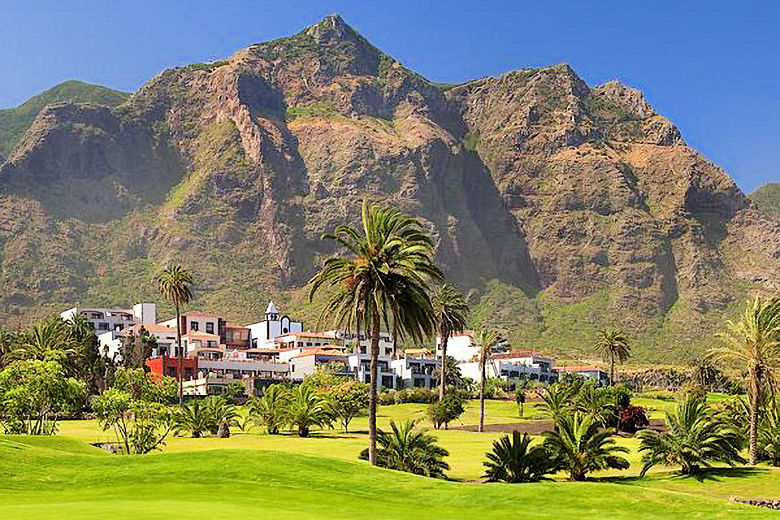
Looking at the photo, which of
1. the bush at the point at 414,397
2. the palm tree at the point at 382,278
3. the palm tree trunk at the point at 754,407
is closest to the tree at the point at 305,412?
the palm tree at the point at 382,278

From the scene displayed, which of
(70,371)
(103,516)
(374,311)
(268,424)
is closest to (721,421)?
(374,311)

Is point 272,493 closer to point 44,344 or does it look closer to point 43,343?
point 44,344

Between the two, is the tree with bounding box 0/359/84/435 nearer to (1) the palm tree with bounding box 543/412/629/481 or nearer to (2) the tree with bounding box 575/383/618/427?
(1) the palm tree with bounding box 543/412/629/481

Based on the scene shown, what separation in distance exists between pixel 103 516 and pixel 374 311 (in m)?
26.8

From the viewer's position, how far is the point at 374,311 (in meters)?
51.0

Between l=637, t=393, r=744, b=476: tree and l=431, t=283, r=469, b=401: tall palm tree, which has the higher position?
l=431, t=283, r=469, b=401: tall palm tree

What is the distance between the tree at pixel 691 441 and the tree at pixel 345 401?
4613 cm

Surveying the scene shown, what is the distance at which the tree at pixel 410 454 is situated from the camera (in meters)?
53.6

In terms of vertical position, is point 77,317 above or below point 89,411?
above

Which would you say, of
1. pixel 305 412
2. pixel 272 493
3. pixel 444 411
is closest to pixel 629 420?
pixel 444 411

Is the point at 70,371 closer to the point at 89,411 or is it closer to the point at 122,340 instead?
the point at 89,411

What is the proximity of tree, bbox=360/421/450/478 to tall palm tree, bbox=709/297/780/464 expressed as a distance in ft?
70.9

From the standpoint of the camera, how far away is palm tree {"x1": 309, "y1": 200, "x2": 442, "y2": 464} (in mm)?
50594

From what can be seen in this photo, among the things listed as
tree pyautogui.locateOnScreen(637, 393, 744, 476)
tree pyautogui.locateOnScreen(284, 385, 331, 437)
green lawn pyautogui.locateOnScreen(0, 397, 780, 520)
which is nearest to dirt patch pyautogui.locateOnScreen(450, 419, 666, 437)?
tree pyautogui.locateOnScreen(284, 385, 331, 437)
